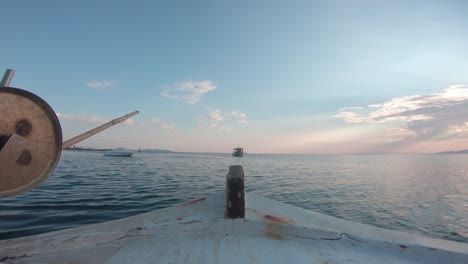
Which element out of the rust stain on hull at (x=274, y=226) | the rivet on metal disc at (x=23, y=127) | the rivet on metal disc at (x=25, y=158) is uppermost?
the rivet on metal disc at (x=23, y=127)

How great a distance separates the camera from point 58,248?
3.24 meters

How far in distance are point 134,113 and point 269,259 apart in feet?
10.6

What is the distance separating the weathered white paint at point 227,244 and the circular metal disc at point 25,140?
1.20 m

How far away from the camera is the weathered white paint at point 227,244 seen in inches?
115

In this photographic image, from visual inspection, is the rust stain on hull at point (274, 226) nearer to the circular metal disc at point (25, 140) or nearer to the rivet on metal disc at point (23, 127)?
the circular metal disc at point (25, 140)

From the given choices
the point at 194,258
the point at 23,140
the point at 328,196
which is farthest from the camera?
the point at 328,196

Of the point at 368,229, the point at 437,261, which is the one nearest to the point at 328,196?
the point at 368,229

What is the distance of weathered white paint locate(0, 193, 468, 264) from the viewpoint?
293 cm

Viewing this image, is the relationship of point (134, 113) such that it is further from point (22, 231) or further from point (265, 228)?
point (22, 231)

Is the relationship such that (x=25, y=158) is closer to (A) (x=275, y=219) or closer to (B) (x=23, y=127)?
(B) (x=23, y=127)

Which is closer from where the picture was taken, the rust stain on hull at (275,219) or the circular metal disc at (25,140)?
the circular metal disc at (25,140)

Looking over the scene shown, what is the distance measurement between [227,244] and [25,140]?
8.70 feet

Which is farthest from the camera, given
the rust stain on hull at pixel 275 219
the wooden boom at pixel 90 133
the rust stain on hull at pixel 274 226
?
the rust stain on hull at pixel 275 219

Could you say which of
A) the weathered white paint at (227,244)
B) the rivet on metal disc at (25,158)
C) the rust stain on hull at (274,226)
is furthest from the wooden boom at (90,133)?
the rust stain on hull at (274,226)
